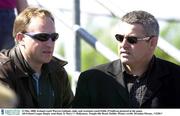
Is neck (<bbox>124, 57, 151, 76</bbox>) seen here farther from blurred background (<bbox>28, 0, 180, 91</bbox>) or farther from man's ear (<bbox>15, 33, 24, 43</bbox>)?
man's ear (<bbox>15, 33, 24, 43</bbox>)


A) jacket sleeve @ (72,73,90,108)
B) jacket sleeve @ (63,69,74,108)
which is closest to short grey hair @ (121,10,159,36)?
jacket sleeve @ (72,73,90,108)

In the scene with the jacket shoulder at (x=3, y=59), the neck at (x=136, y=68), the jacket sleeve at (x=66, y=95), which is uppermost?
the jacket shoulder at (x=3, y=59)

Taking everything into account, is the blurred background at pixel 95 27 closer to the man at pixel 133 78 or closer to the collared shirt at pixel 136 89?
the man at pixel 133 78

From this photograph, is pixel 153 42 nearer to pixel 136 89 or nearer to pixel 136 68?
pixel 136 68

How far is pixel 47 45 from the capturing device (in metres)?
3.93

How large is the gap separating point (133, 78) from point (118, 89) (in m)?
0.11

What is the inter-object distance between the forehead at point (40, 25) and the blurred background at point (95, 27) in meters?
0.41

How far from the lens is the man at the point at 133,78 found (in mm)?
3836

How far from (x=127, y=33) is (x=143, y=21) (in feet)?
0.41

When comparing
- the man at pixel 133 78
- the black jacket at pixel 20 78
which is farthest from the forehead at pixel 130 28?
the black jacket at pixel 20 78

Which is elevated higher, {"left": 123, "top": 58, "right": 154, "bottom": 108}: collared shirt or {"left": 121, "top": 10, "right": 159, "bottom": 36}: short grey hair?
{"left": 121, "top": 10, "right": 159, "bottom": 36}: short grey hair

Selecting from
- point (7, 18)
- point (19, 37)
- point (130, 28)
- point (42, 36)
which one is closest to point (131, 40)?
point (130, 28)

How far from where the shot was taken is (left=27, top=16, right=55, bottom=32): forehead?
157 inches

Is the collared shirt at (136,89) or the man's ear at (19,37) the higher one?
the man's ear at (19,37)
